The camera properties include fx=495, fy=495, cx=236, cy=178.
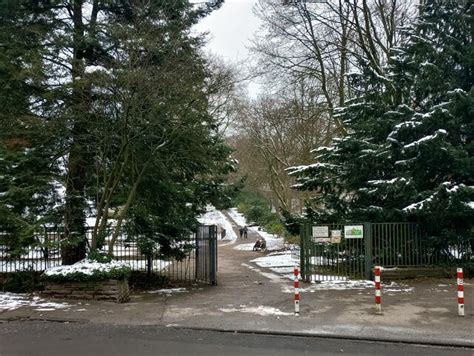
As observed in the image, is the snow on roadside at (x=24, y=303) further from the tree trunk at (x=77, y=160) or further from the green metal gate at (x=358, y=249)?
the green metal gate at (x=358, y=249)

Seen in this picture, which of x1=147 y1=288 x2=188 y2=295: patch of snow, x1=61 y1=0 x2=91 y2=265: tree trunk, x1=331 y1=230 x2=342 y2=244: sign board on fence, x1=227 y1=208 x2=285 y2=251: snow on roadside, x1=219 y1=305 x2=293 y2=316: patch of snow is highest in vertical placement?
x1=61 y1=0 x2=91 y2=265: tree trunk

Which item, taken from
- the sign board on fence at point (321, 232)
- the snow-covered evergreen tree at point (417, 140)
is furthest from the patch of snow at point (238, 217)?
the sign board on fence at point (321, 232)

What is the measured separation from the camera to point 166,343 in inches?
316

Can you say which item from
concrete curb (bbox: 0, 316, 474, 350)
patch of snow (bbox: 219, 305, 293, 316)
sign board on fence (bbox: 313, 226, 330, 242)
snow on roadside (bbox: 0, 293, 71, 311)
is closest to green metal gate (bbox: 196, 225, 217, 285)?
sign board on fence (bbox: 313, 226, 330, 242)

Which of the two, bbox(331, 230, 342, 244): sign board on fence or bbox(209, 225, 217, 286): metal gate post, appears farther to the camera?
bbox(209, 225, 217, 286): metal gate post

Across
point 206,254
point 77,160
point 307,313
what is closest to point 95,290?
point 77,160

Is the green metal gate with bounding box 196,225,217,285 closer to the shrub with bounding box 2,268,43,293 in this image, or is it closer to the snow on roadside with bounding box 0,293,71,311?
the shrub with bounding box 2,268,43,293

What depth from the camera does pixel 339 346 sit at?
7820 mm

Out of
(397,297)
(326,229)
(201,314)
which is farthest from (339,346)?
(326,229)

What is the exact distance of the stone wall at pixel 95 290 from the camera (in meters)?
12.0

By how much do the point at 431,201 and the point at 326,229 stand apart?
3.14 m

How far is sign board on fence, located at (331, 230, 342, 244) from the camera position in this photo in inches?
592

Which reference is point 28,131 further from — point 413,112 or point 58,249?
Result: point 413,112

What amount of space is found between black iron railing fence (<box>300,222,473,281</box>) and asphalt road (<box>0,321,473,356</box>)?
698 cm
